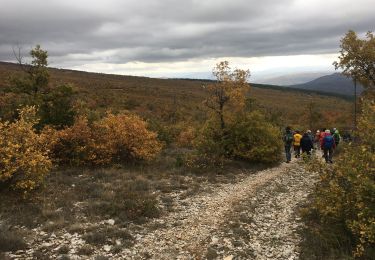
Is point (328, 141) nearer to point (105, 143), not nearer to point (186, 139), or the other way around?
point (186, 139)

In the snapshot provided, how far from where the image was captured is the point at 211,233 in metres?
11.1

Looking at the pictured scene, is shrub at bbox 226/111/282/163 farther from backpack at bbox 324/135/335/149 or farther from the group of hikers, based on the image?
backpack at bbox 324/135/335/149

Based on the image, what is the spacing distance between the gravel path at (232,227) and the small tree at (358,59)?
14420mm

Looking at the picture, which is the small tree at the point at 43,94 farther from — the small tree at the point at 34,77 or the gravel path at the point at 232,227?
the gravel path at the point at 232,227

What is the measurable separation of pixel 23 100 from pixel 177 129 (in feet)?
49.3

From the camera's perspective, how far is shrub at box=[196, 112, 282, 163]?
20734 millimetres

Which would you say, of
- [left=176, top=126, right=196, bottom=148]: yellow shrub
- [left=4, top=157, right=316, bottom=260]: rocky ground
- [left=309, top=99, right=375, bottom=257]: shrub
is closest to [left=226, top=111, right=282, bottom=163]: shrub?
[left=4, top=157, right=316, bottom=260]: rocky ground

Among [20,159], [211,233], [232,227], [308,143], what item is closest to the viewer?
[211,233]

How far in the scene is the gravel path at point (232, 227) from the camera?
998 centimetres

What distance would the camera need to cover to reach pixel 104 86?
88.4 meters

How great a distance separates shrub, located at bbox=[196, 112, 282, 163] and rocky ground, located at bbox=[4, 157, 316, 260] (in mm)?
5152

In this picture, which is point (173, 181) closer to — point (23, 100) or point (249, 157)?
point (249, 157)

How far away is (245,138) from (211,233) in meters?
10.7

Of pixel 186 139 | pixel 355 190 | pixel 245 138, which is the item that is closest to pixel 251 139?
pixel 245 138
